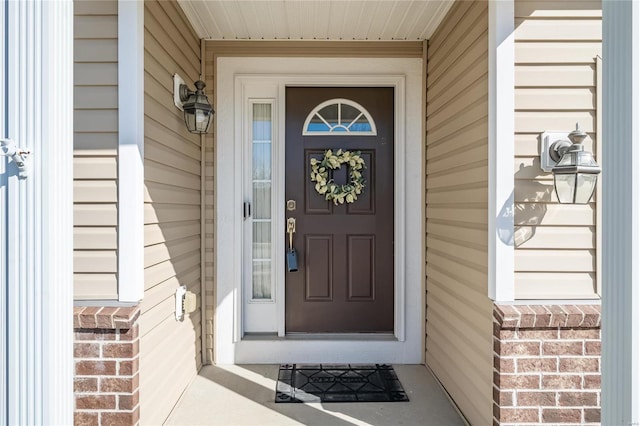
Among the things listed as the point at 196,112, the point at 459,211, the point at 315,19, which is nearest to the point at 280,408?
the point at 459,211

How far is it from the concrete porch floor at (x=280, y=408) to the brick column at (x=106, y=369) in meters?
0.48

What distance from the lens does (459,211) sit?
238 centimetres

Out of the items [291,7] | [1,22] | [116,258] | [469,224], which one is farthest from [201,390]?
[291,7]

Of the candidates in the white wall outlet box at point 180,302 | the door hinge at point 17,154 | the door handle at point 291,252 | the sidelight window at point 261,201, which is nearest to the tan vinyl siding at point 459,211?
the door handle at point 291,252

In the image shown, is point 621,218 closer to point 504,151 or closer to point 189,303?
point 504,151

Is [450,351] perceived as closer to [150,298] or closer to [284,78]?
[150,298]

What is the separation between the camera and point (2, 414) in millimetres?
1199

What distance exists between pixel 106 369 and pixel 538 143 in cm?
225

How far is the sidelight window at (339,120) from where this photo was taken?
10.2 ft

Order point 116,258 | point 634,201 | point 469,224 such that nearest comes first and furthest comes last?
point 634,201 < point 116,258 < point 469,224

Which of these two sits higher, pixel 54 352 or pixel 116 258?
pixel 116 258

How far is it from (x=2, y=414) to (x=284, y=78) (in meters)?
2.53

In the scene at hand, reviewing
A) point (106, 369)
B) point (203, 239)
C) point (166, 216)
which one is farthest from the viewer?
point (203, 239)

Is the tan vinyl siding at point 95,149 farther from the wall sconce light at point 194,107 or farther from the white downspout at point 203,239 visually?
the white downspout at point 203,239
